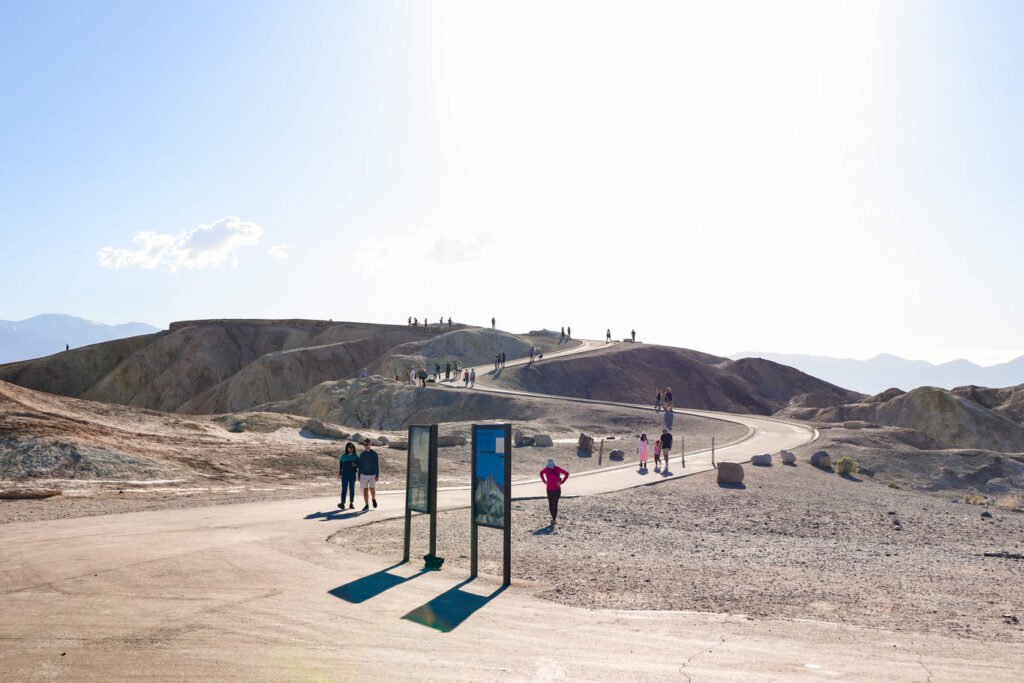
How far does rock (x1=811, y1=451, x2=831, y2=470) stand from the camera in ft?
115

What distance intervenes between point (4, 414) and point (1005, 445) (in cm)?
6642

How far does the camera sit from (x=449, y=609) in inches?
376

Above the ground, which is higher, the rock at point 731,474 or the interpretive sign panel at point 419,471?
the interpretive sign panel at point 419,471

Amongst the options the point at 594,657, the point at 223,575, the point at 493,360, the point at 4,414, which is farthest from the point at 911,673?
the point at 493,360

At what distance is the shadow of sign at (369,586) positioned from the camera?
390 inches

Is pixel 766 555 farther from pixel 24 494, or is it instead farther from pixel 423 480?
pixel 24 494

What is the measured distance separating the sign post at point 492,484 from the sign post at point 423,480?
78cm

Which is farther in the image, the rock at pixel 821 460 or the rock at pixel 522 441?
the rock at pixel 522 441

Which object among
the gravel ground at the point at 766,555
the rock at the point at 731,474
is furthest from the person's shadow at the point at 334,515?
the rock at the point at 731,474

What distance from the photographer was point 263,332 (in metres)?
112

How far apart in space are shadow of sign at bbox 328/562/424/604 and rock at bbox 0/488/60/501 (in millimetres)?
11794

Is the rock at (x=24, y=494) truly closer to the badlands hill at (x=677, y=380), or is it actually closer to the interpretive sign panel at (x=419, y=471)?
the interpretive sign panel at (x=419, y=471)

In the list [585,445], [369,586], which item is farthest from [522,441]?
[369,586]

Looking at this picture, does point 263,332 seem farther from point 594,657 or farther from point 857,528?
point 594,657
